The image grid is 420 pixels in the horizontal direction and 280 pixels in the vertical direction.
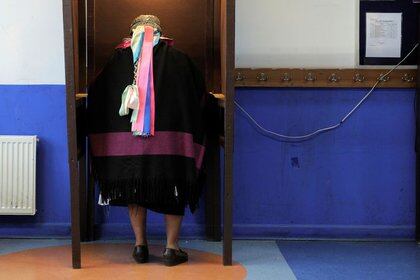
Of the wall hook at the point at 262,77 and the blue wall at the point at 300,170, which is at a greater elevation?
the wall hook at the point at 262,77

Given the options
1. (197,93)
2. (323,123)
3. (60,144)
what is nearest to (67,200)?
(60,144)

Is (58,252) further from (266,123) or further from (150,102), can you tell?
(266,123)

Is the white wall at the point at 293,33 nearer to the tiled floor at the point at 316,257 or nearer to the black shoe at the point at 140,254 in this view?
the tiled floor at the point at 316,257

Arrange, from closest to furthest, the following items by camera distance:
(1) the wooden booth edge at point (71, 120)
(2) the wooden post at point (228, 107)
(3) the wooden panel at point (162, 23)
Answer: (1) the wooden booth edge at point (71, 120), (2) the wooden post at point (228, 107), (3) the wooden panel at point (162, 23)

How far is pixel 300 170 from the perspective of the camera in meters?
4.04

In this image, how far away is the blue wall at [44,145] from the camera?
3973 millimetres

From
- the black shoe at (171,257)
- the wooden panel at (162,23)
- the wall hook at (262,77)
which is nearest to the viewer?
the black shoe at (171,257)

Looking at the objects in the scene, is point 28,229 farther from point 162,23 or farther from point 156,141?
point 162,23

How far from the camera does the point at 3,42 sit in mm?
3949

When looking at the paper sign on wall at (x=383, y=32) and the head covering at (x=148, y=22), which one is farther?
the paper sign on wall at (x=383, y=32)

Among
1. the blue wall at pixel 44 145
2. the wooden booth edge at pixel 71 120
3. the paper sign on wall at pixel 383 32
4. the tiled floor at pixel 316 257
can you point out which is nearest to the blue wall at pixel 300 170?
the blue wall at pixel 44 145

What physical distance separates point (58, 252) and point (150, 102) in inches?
41.8

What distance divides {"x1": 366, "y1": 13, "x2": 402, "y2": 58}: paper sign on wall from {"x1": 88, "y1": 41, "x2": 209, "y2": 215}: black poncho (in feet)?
3.97

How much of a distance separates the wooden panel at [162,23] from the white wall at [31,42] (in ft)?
0.93
